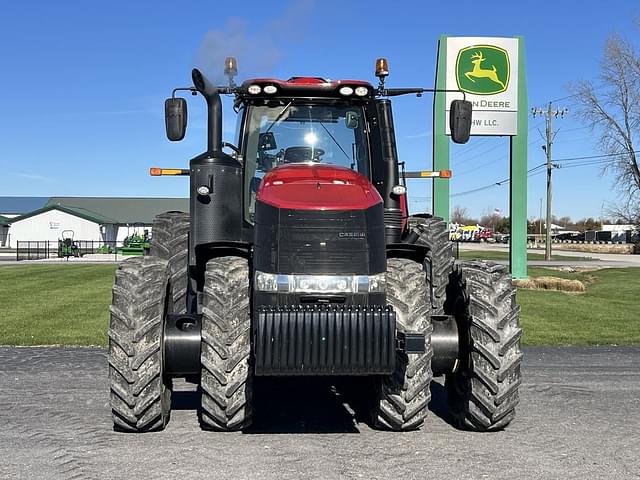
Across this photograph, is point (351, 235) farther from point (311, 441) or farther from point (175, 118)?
point (175, 118)

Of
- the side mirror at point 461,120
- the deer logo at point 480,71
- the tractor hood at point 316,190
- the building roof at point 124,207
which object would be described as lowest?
the tractor hood at point 316,190

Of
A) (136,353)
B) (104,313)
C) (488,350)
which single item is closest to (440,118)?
(104,313)

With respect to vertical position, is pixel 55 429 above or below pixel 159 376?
below

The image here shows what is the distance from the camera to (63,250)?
51.9m

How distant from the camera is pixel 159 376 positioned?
5.75 metres

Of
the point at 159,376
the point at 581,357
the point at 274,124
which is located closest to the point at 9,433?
the point at 159,376

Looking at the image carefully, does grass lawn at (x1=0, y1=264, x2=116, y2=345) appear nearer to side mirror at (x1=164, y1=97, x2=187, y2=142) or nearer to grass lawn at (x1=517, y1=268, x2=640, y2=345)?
side mirror at (x1=164, y1=97, x2=187, y2=142)

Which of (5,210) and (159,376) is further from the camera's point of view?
(5,210)

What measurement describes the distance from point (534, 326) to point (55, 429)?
10.7m

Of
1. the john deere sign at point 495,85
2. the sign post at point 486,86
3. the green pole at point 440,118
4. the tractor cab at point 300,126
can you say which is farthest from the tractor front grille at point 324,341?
the john deere sign at point 495,85

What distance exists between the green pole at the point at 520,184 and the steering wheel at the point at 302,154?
1782 centimetres

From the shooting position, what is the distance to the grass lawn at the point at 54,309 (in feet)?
41.2

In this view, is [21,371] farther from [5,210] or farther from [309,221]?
[5,210]

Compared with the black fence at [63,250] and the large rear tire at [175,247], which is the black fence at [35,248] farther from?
the large rear tire at [175,247]
